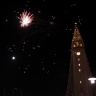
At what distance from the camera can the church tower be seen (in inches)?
3420

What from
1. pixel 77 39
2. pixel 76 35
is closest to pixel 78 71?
pixel 77 39

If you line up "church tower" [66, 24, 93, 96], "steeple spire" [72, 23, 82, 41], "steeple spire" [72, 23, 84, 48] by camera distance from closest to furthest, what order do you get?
"church tower" [66, 24, 93, 96] < "steeple spire" [72, 23, 82, 41] < "steeple spire" [72, 23, 84, 48]

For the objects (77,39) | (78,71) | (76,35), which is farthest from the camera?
(77,39)

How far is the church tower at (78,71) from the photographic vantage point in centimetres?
8688

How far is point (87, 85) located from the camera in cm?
8625

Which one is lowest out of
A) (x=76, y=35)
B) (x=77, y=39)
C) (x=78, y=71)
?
(x=78, y=71)

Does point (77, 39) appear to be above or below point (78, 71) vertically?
above

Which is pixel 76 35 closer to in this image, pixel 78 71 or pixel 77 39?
pixel 77 39

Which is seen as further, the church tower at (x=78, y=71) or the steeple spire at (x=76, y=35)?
the steeple spire at (x=76, y=35)

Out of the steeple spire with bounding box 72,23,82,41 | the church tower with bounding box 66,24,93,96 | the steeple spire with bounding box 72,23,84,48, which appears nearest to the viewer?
the church tower with bounding box 66,24,93,96

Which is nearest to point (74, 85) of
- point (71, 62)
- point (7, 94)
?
point (71, 62)

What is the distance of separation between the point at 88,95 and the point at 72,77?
12.0 meters

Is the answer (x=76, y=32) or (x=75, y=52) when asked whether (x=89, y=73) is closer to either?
(x=75, y=52)

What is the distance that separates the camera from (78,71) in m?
89.6
